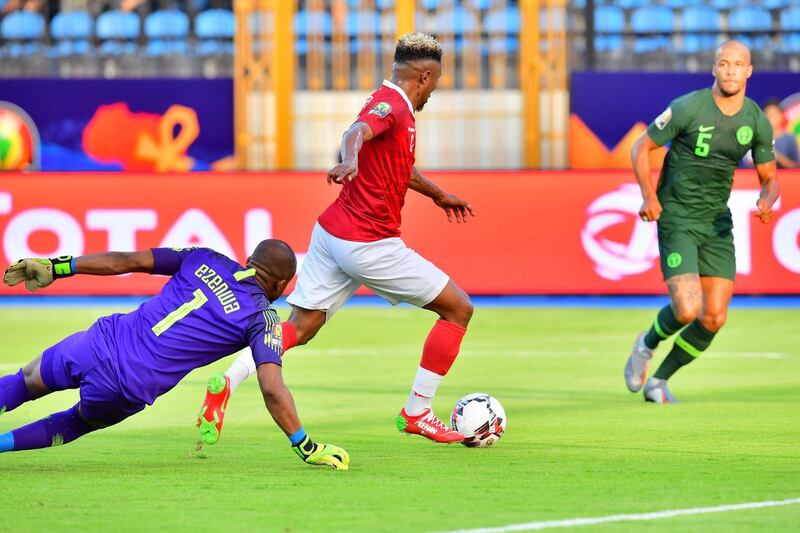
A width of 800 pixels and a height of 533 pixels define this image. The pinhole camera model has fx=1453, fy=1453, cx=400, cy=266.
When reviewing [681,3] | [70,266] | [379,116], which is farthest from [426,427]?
[681,3]

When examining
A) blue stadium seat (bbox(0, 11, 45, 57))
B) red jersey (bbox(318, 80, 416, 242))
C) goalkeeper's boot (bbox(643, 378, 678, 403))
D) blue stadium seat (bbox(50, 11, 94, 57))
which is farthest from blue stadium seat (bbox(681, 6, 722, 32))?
red jersey (bbox(318, 80, 416, 242))

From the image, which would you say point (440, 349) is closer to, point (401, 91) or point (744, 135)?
point (401, 91)

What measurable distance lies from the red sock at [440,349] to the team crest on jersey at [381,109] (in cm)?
125

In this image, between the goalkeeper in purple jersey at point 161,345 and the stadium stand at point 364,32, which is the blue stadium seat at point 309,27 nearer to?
the stadium stand at point 364,32

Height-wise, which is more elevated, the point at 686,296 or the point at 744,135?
the point at 744,135

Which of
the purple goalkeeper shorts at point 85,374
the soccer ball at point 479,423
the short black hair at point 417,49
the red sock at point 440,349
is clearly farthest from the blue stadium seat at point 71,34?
the purple goalkeeper shorts at point 85,374

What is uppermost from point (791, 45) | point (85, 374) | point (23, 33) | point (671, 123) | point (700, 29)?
point (23, 33)

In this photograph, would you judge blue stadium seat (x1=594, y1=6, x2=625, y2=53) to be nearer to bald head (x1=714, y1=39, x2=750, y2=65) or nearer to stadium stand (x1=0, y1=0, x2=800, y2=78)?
stadium stand (x1=0, y1=0, x2=800, y2=78)

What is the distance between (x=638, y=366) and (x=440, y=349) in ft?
7.70

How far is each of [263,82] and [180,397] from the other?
13.5 meters

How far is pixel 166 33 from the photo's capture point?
23969 millimetres

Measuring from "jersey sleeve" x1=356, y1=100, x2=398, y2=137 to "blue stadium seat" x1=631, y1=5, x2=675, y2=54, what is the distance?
1668cm

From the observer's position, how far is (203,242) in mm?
17125

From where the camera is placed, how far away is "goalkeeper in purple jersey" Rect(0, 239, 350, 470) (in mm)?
6590
